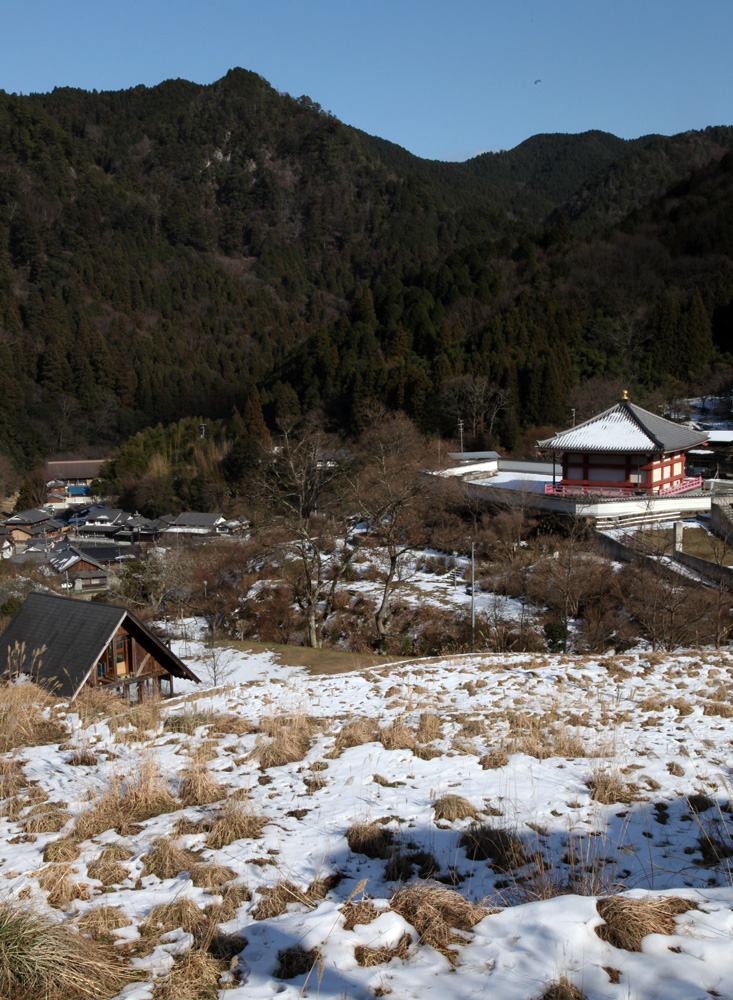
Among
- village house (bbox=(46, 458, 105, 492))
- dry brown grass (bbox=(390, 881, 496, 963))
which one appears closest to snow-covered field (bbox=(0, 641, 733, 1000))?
dry brown grass (bbox=(390, 881, 496, 963))

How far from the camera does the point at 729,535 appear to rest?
2166 centimetres

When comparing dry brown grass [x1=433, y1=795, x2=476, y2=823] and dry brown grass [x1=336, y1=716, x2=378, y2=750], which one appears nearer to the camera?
dry brown grass [x1=433, y1=795, x2=476, y2=823]

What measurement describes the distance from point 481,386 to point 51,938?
38624 mm

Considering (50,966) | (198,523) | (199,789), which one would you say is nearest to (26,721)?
(199,789)

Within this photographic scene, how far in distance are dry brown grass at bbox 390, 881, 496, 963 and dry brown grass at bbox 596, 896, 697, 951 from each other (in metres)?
0.51

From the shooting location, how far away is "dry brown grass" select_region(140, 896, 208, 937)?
310cm

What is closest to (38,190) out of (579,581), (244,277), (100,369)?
(244,277)

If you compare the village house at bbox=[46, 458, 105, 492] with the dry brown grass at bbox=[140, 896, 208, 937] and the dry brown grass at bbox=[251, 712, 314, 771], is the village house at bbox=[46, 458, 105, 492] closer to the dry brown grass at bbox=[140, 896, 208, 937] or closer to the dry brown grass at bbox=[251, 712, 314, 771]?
the dry brown grass at bbox=[251, 712, 314, 771]

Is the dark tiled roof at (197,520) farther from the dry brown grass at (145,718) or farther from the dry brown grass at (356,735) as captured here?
the dry brown grass at (356,735)

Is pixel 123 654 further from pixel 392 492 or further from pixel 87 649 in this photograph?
pixel 392 492

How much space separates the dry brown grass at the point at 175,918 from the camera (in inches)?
122

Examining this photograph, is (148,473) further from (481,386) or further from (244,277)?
(244,277)

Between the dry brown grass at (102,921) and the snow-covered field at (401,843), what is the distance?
0.03m

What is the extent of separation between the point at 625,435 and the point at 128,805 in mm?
24426
